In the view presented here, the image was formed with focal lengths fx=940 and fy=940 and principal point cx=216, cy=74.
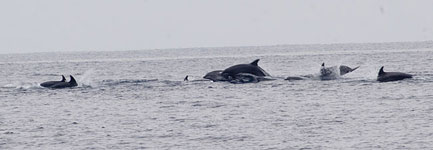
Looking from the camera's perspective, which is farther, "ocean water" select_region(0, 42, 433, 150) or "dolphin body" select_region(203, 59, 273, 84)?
"dolphin body" select_region(203, 59, 273, 84)

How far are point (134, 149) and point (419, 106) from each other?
1478cm

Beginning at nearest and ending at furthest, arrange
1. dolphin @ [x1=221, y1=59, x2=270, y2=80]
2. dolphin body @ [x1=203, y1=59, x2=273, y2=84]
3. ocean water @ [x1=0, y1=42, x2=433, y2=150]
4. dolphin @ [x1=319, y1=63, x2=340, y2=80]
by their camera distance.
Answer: ocean water @ [x1=0, y1=42, x2=433, y2=150]
dolphin @ [x1=221, y1=59, x2=270, y2=80]
dolphin body @ [x1=203, y1=59, x2=273, y2=84]
dolphin @ [x1=319, y1=63, x2=340, y2=80]

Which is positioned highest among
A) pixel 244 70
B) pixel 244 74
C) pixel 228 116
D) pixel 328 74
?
pixel 244 70

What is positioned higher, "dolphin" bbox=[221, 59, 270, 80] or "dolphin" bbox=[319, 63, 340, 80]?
"dolphin" bbox=[221, 59, 270, 80]

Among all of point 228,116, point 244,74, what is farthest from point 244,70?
point 228,116

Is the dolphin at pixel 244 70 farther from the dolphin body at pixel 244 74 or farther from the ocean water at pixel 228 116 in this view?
the ocean water at pixel 228 116

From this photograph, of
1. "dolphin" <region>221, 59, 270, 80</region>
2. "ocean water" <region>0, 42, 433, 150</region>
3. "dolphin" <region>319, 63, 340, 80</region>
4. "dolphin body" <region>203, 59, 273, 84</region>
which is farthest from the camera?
"dolphin" <region>319, 63, 340, 80</region>

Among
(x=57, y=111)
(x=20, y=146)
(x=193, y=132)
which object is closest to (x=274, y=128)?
(x=193, y=132)

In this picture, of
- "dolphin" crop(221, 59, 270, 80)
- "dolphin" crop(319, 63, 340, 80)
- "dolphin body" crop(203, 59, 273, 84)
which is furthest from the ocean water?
"dolphin" crop(319, 63, 340, 80)

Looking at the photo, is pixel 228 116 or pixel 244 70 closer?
pixel 228 116

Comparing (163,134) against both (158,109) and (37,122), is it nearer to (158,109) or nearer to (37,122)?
(37,122)

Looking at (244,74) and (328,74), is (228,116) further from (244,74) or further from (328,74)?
(328,74)

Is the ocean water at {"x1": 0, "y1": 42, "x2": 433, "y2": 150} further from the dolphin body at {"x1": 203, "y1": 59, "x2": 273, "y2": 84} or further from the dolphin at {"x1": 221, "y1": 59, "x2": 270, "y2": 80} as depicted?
the dolphin body at {"x1": 203, "y1": 59, "x2": 273, "y2": 84}

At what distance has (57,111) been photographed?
136 feet
